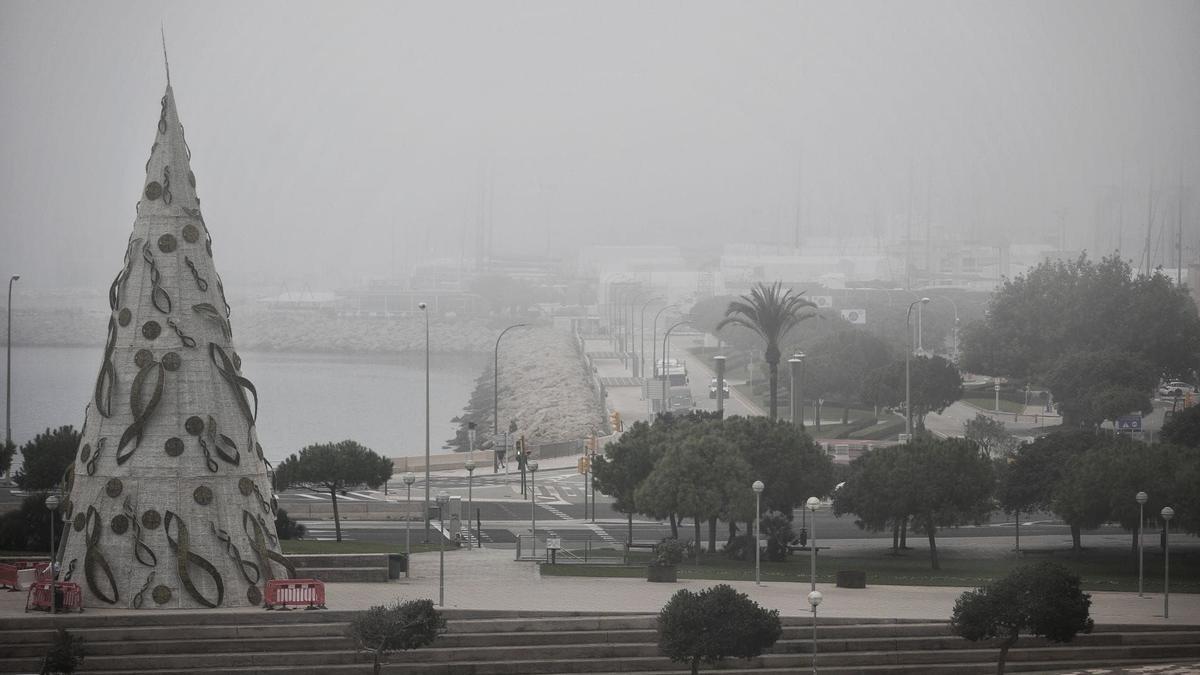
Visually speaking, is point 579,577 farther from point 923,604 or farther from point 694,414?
point 694,414

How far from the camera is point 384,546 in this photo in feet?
115

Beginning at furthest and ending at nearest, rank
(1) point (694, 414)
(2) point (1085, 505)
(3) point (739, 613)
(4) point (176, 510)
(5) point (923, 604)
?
(1) point (694, 414)
(2) point (1085, 505)
(5) point (923, 604)
(4) point (176, 510)
(3) point (739, 613)

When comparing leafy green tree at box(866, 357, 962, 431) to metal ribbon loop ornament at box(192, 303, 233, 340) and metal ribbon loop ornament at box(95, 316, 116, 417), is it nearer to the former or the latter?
metal ribbon loop ornament at box(192, 303, 233, 340)

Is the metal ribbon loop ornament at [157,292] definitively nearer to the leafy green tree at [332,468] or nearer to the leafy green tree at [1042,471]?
the leafy green tree at [332,468]

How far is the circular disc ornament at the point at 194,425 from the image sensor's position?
23.6 metres

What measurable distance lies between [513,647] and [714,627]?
3.41m

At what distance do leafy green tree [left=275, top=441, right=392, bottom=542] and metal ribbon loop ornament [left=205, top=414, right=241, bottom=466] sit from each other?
12.5m

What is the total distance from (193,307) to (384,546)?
12.3 meters

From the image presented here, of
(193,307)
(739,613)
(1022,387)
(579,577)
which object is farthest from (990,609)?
(1022,387)

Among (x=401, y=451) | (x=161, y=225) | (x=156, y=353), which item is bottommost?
(x=401, y=451)

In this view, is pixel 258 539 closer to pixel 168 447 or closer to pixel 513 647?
pixel 168 447

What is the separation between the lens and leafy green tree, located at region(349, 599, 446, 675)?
20828 mm

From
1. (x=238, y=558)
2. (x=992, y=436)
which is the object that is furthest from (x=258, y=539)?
(x=992, y=436)

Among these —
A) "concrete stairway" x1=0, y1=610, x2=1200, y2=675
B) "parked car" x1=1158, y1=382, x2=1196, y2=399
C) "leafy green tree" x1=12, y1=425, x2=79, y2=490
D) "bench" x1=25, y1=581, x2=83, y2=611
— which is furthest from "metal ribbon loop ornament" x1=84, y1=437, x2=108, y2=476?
"parked car" x1=1158, y1=382, x2=1196, y2=399
